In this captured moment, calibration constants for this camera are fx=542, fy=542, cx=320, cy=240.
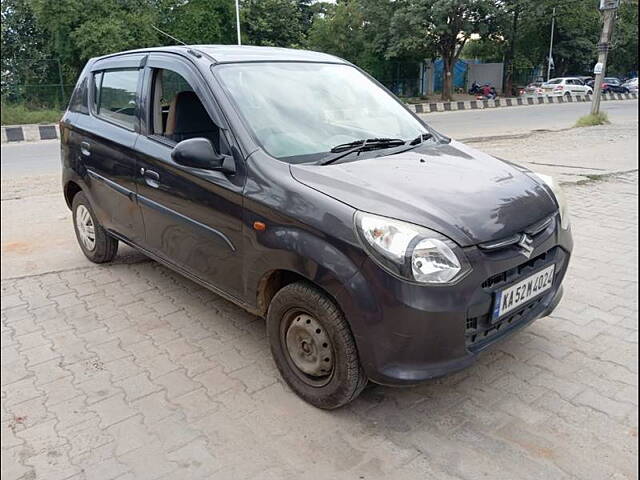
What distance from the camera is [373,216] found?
2.39 metres

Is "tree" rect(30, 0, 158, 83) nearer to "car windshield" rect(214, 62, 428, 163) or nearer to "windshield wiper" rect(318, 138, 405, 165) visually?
"car windshield" rect(214, 62, 428, 163)

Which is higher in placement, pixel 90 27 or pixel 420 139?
pixel 90 27

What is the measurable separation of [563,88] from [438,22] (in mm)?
7563

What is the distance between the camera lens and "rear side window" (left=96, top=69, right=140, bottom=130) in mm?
3893

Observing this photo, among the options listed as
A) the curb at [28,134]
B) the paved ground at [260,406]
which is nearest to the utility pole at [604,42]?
the paved ground at [260,406]

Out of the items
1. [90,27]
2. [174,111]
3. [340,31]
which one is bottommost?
[174,111]

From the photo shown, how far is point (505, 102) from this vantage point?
27.9 meters

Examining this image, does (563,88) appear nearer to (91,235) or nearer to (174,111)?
(91,235)

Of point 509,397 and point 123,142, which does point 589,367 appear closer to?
point 509,397

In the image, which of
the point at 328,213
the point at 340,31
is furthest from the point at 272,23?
the point at 328,213

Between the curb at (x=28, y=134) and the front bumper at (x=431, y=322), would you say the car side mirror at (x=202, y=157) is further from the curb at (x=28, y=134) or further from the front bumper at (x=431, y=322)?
the curb at (x=28, y=134)

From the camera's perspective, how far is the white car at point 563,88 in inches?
1062

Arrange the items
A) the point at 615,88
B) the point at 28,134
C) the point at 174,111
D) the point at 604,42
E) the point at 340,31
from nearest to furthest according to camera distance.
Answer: the point at 174,111 < the point at 604,42 < the point at 28,134 < the point at 340,31 < the point at 615,88

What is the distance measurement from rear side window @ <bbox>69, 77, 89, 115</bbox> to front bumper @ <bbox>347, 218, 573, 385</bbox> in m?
3.36
